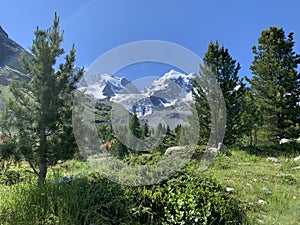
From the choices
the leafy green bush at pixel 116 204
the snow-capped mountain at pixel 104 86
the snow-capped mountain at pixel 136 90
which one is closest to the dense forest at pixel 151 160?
the leafy green bush at pixel 116 204

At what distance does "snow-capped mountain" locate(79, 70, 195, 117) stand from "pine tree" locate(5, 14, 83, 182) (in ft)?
2.73

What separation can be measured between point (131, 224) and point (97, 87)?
543 centimetres

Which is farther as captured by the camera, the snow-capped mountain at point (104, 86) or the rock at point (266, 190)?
the snow-capped mountain at point (104, 86)

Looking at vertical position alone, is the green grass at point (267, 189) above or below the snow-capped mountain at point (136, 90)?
below

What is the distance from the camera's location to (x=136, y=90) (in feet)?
23.0

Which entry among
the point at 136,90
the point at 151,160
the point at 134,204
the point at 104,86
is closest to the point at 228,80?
the point at 136,90

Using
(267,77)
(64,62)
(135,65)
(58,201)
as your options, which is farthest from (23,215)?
(267,77)

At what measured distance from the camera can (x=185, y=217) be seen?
260cm

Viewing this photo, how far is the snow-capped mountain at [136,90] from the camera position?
671cm

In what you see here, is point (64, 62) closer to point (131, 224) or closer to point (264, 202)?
point (131, 224)

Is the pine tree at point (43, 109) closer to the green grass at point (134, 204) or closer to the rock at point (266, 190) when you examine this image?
the green grass at point (134, 204)

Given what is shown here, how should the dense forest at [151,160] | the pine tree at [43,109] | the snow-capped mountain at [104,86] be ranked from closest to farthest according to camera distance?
the dense forest at [151,160]
the pine tree at [43,109]
the snow-capped mountain at [104,86]

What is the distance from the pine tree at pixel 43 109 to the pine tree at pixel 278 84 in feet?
32.8

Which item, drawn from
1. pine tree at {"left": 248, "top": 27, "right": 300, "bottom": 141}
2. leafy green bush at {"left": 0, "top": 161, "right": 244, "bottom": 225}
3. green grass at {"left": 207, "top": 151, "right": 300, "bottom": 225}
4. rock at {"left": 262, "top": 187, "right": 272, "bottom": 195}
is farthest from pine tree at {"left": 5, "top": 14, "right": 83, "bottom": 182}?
pine tree at {"left": 248, "top": 27, "right": 300, "bottom": 141}
